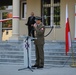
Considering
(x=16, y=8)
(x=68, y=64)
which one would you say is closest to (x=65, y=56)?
(x=68, y=64)

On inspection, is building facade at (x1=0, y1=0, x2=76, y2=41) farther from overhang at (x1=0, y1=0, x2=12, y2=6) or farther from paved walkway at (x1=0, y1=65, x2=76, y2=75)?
paved walkway at (x1=0, y1=65, x2=76, y2=75)

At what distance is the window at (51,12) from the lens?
21.2 metres

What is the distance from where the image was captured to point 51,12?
21.3m

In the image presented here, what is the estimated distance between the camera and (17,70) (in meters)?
13.4

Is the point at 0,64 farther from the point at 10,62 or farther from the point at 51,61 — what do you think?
the point at 51,61

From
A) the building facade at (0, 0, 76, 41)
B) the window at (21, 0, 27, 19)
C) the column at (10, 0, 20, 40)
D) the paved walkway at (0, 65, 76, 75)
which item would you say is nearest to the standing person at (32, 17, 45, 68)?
the paved walkway at (0, 65, 76, 75)

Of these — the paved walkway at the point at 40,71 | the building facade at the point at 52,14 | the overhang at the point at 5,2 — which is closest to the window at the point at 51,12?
the building facade at the point at 52,14

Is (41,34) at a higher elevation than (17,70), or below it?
higher

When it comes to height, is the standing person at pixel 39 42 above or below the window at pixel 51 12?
below

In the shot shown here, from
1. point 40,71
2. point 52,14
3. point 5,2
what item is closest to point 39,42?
point 40,71

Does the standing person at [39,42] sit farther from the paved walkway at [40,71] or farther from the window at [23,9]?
the window at [23,9]

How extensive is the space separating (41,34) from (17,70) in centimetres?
174

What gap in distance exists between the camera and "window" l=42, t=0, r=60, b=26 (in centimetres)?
2123

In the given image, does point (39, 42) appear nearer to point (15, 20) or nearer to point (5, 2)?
point (15, 20)
